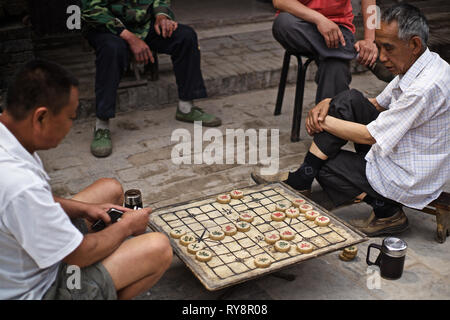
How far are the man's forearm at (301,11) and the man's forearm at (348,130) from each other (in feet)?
3.86

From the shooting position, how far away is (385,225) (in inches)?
130

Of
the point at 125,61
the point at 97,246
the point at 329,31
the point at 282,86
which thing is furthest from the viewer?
the point at 282,86

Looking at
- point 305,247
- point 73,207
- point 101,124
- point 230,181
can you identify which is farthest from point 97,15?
point 305,247

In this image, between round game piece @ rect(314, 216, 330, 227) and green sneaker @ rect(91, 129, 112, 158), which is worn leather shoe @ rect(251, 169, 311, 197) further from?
green sneaker @ rect(91, 129, 112, 158)

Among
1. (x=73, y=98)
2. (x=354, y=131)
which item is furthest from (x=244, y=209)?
(x=73, y=98)

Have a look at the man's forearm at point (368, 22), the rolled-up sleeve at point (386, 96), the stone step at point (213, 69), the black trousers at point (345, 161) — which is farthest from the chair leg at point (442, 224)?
the stone step at point (213, 69)

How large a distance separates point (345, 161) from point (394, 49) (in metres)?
0.72

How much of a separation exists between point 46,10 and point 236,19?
2.47 meters

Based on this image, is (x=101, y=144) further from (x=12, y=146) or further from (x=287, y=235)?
(x=12, y=146)

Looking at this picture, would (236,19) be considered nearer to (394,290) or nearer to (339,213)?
(339,213)

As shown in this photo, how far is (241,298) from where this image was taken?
279cm

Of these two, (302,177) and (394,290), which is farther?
(302,177)

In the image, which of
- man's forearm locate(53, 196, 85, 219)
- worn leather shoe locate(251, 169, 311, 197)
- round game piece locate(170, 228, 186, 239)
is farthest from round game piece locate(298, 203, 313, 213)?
man's forearm locate(53, 196, 85, 219)

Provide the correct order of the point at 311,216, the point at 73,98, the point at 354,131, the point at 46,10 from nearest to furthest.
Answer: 1. the point at 73,98
2. the point at 311,216
3. the point at 354,131
4. the point at 46,10
